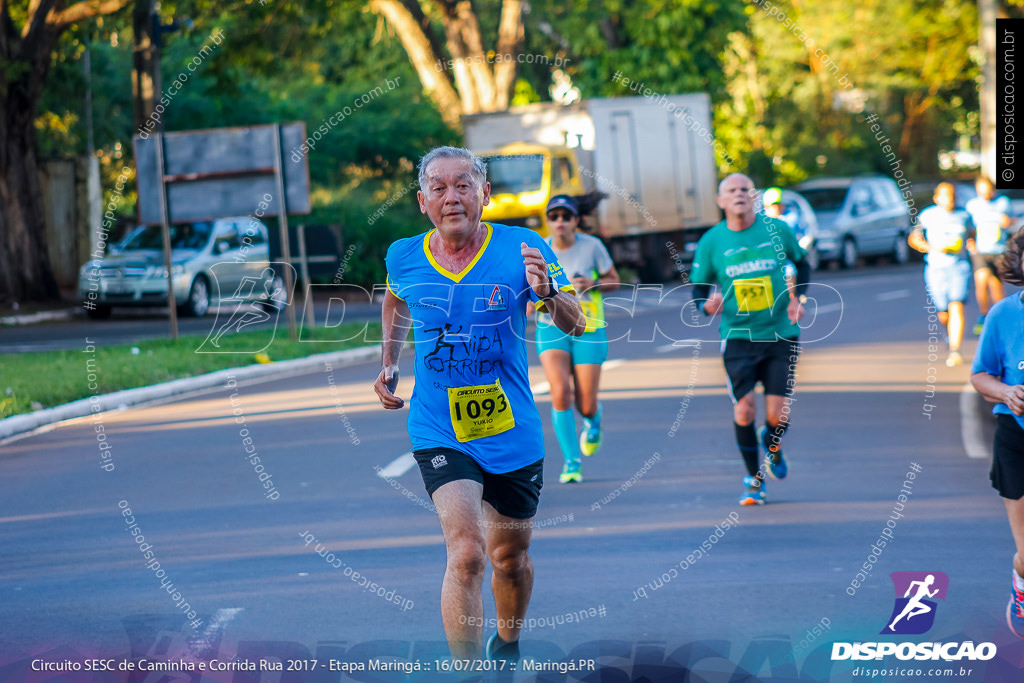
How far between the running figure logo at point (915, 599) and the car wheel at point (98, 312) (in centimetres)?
1987

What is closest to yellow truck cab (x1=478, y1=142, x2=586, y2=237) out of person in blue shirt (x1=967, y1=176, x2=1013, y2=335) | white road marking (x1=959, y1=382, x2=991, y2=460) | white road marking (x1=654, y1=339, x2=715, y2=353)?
white road marking (x1=654, y1=339, x2=715, y2=353)

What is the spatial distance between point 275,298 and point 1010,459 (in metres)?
20.3

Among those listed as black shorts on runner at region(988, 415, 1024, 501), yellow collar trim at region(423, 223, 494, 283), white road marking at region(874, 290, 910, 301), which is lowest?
white road marking at region(874, 290, 910, 301)

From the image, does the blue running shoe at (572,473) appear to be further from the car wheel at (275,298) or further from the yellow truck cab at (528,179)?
the yellow truck cab at (528,179)

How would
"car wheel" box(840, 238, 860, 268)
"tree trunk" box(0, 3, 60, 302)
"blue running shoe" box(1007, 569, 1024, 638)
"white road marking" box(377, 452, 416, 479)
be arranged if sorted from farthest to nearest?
1. "car wheel" box(840, 238, 860, 268)
2. "tree trunk" box(0, 3, 60, 302)
3. "white road marking" box(377, 452, 416, 479)
4. "blue running shoe" box(1007, 569, 1024, 638)

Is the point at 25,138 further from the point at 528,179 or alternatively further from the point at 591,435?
the point at 591,435

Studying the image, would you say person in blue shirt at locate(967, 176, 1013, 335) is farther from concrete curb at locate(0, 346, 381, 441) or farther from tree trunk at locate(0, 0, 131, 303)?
tree trunk at locate(0, 0, 131, 303)

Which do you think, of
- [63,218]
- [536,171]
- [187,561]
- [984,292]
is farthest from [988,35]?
[187,561]

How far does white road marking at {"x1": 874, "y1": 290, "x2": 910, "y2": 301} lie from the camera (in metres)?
25.4

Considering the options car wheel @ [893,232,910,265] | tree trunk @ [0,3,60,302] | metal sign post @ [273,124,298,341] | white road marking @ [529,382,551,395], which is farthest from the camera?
car wheel @ [893,232,910,265]

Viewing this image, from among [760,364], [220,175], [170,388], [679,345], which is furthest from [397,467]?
[220,175]

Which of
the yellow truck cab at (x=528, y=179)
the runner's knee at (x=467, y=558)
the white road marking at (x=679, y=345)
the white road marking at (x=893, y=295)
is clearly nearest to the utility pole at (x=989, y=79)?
the white road marking at (x=893, y=295)

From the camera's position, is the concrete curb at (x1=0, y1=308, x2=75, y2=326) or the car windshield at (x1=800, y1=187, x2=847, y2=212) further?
the car windshield at (x1=800, y1=187, x2=847, y2=212)

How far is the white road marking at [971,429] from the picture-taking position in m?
10.1
